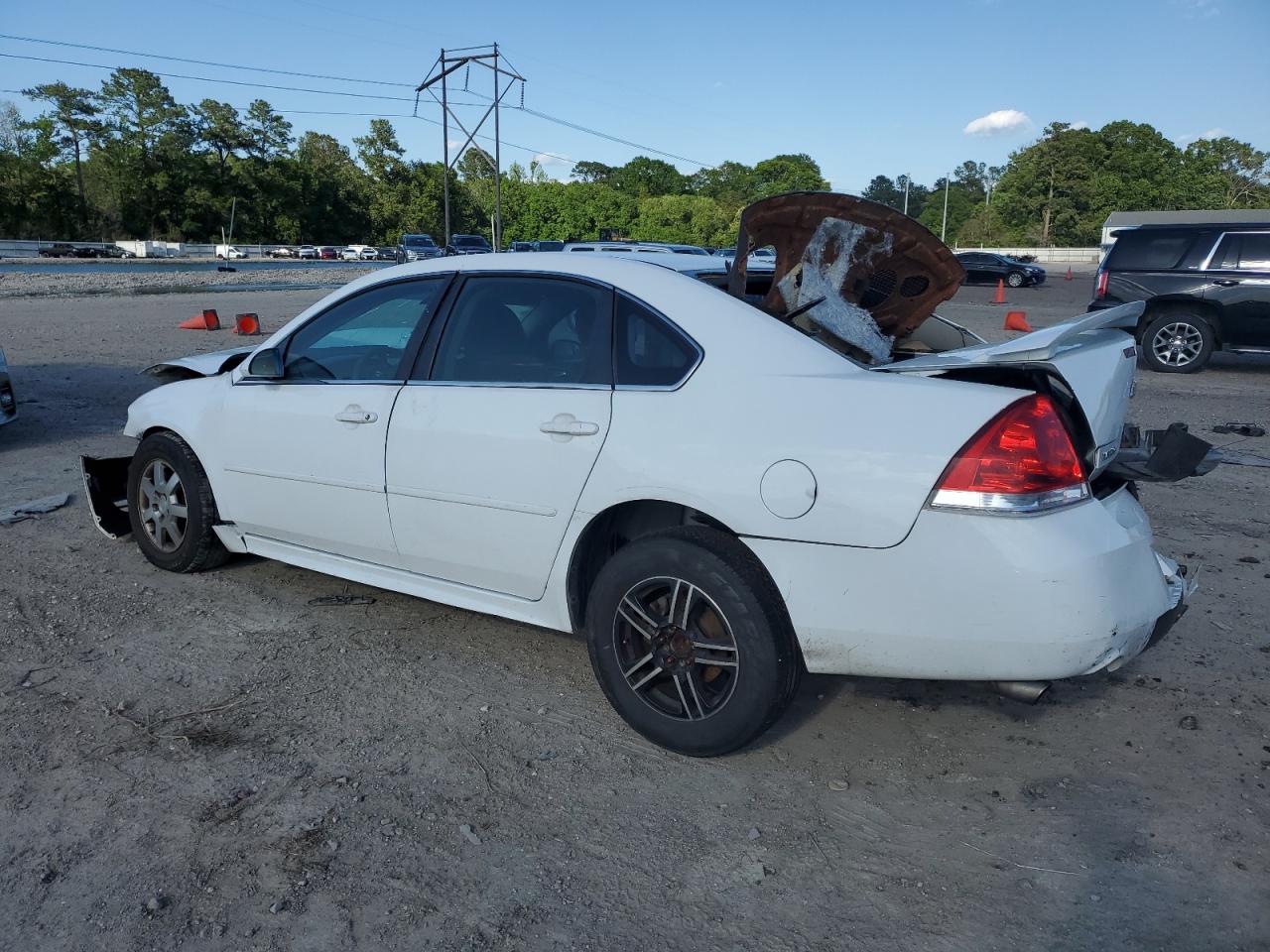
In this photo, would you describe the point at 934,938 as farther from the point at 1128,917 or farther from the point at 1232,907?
the point at 1232,907

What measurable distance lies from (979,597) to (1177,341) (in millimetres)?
11726

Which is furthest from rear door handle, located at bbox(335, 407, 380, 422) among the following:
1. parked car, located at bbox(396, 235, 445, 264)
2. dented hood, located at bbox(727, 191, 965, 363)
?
parked car, located at bbox(396, 235, 445, 264)

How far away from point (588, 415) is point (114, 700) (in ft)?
6.74

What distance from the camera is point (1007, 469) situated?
2791 mm

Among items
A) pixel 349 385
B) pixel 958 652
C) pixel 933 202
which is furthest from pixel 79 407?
pixel 933 202

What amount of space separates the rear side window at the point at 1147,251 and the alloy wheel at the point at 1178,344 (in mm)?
771

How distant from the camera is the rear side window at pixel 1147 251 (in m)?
12.6

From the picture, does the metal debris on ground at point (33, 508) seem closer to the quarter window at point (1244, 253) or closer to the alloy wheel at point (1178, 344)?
the alloy wheel at point (1178, 344)

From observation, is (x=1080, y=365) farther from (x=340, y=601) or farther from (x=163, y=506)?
(x=163, y=506)

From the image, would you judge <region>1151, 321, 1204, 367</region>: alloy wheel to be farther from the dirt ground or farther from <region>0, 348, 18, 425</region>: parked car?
<region>0, 348, 18, 425</region>: parked car

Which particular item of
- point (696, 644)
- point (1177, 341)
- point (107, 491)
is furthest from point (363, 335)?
point (1177, 341)

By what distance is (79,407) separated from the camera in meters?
9.48

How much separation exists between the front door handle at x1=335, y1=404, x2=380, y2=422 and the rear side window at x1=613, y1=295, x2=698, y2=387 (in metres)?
1.13

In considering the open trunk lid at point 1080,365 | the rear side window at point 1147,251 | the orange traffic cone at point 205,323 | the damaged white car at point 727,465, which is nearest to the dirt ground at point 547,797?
the damaged white car at point 727,465
